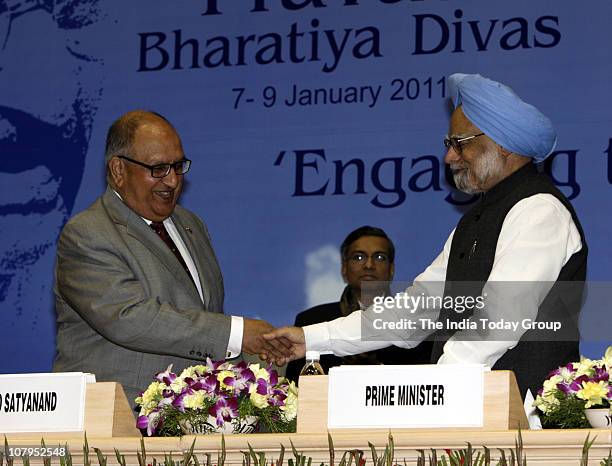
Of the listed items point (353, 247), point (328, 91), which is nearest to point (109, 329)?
point (353, 247)

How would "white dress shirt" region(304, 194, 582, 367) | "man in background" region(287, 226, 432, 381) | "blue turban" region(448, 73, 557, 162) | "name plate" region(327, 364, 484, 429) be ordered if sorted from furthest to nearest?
1. "man in background" region(287, 226, 432, 381)
2. "blue turban" region(448, 73, 557, 162)
3. "white dress shirt" region(304, 194, 582, 367)
4. "name plate" region(327, 364, 484, 429)

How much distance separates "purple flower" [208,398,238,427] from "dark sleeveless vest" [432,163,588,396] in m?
0.77

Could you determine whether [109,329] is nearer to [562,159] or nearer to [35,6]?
[562,159]

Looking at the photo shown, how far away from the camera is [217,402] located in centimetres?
298

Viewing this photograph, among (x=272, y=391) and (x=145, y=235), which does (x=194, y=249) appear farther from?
(x=272, y=391)

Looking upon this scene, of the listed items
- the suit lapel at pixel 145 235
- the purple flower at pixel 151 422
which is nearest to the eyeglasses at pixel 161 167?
the suit lapel at pixel 145 235

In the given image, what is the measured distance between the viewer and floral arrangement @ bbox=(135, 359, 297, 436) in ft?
9.80

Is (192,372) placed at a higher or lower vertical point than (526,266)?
lower

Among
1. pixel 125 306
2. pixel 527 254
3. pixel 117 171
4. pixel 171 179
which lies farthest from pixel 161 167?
pixel 527 254

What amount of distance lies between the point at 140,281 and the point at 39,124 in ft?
6.66

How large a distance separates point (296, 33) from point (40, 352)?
70.1 inches

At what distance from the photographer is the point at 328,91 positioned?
17.6ft

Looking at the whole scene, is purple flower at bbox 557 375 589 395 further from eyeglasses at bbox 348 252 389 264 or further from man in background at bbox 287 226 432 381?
eyeglasses at bbox 348 252 389 264

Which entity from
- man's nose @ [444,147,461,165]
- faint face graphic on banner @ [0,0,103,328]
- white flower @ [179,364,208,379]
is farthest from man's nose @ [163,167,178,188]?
faint face graphic on banner @ [0,0,103,328]
